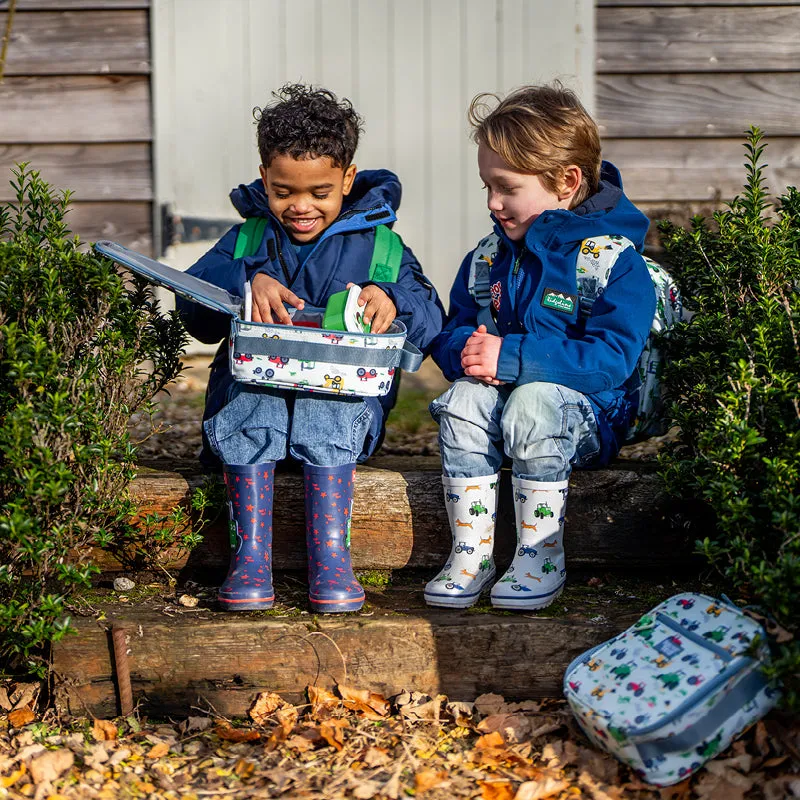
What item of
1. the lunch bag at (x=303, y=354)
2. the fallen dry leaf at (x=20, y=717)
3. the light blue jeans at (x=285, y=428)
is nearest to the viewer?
the fallen dry leaf at (x=20, y=717)

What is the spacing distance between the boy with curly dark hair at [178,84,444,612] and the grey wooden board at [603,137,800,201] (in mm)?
2462

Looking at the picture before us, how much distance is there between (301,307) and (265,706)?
3.67 feet

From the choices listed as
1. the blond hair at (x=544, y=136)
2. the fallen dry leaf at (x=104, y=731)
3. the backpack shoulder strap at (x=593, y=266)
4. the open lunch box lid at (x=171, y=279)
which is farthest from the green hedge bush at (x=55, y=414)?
the backpack shoulder strap at (x=593, y=266)

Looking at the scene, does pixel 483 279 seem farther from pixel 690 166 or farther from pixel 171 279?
pixel 690 166

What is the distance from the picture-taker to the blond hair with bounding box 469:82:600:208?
115 inches

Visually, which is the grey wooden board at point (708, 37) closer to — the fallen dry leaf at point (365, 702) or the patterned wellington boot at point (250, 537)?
the patterned wellington boot at point (250, 537)

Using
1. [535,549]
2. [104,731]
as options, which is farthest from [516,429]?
[104,731]

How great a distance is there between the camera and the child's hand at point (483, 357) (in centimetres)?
282

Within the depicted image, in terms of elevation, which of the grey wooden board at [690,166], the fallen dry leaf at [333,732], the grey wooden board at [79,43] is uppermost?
the grey wooden board at [79,43]

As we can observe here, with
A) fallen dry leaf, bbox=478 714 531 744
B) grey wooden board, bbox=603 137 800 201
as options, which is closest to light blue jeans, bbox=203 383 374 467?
fallen dry leaf, bbox=478 714 531 744

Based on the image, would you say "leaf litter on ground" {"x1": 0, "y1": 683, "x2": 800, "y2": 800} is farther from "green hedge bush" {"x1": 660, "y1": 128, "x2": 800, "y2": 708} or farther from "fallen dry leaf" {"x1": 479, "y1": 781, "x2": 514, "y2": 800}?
"green hedge bush" {"x1": 660, "y1": 128, "x2": 800, "y2": 708}

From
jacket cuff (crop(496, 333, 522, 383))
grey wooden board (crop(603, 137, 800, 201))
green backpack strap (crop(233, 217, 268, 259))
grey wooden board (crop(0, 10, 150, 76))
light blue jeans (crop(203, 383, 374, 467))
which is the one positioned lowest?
light blue jeans (crop(203, 383, 374, 467))

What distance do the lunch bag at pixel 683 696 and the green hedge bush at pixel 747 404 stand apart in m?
0.08

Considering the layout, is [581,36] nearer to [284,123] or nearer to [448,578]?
[284,123]
